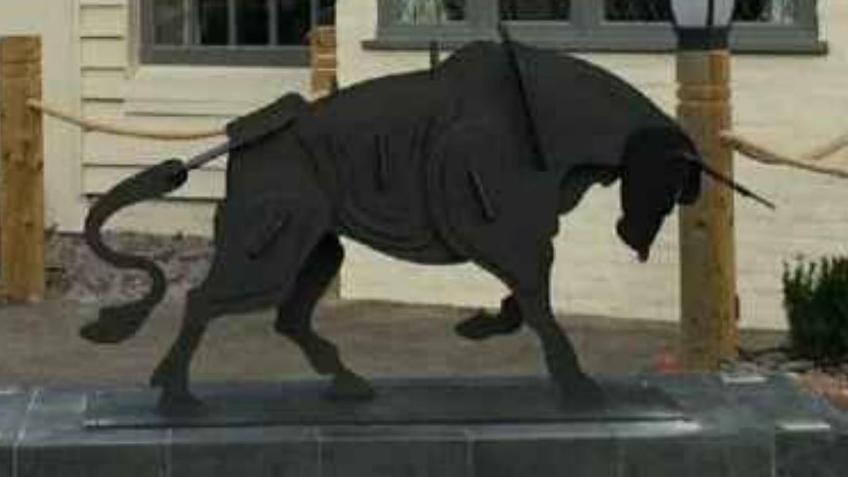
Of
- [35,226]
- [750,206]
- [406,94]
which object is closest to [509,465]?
[406,94]

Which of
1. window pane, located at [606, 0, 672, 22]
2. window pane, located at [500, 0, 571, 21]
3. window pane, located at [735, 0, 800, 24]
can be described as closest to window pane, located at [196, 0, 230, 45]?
window pane, located at [500, 0, 571, 21]

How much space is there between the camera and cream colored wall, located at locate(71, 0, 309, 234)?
14.2 m

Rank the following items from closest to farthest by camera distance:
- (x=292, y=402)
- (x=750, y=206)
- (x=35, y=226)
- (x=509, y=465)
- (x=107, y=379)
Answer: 1. (x=509, y=465)
2. (x=292, y=402)
3. (x=107, y=379)
4. (x=750, y=206)
5. (x=35, y=226)

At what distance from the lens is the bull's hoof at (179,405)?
6.53 metres

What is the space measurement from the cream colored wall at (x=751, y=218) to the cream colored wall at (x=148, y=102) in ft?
8.39

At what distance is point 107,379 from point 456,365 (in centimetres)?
174

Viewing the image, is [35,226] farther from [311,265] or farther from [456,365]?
[311,265]

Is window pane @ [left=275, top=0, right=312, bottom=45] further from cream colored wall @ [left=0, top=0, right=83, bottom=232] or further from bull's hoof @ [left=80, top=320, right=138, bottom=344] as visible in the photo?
bull's hoof @ [left=80, top=320, right=138, bottom=344]

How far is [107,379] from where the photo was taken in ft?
31.5

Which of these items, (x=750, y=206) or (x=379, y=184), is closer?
(x=379, y=184)

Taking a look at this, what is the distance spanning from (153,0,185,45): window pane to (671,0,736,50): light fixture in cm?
712

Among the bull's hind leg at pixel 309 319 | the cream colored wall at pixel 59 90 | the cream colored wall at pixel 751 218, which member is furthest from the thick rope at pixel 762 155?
the cream colored wall at pixel 59 90

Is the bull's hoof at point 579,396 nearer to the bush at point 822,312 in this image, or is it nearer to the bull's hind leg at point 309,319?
the bull's hind leg at point 309,319

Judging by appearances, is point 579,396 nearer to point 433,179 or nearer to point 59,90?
point 433,179
